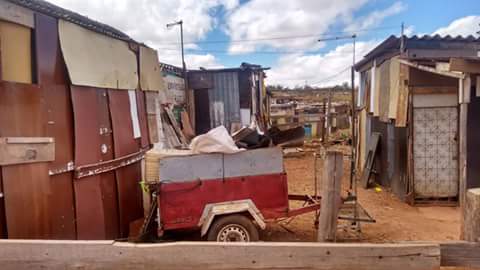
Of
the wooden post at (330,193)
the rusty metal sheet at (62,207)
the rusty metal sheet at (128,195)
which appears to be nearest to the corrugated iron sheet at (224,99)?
the rusty metal sheet at (128,195)

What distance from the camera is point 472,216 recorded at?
1.78 meters

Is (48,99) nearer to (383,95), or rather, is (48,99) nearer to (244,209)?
(244,209)

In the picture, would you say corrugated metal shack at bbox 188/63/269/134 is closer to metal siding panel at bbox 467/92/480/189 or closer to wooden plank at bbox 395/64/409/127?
wooden plank at bbox 395/64/409/127

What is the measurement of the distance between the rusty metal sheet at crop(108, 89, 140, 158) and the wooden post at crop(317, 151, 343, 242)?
3132mm

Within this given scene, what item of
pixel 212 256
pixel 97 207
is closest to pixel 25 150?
pixel 97 207

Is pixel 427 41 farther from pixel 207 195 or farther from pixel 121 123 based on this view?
pixel 121 123

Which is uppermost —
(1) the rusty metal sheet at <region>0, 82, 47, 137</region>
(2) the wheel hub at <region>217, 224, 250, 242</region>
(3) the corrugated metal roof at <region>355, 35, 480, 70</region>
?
(3) the corrugated metal roof at <region>355, 35, 480, 70</region>

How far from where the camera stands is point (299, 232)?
5.62 m

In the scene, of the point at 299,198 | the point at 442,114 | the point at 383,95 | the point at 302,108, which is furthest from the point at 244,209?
the point at 302,108

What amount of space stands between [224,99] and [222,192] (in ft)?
28.8

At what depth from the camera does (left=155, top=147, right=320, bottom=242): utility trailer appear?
436cm

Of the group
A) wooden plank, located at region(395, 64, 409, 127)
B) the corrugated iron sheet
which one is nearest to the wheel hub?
wooden plank, located at region(395, 64, 409, 127)

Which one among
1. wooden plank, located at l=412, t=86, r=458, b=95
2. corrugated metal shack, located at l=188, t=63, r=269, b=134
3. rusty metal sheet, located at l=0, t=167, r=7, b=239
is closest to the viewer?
rusty metal sheet, located at l=0, t=167, r=7, b=239

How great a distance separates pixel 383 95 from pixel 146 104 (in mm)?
5990
